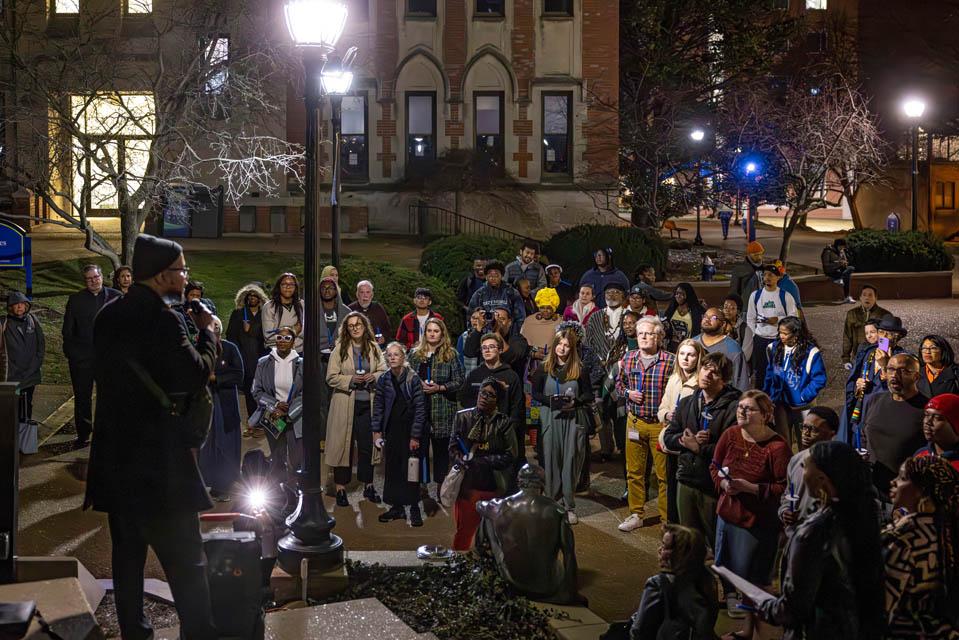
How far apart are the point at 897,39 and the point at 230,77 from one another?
32356mm

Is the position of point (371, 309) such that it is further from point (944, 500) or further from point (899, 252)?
point (899, 252)

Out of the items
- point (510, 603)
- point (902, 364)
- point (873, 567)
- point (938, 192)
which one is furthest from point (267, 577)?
point (938, 192)

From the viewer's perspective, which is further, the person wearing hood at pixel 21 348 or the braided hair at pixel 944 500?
the person wearing hood at pixel 21 348

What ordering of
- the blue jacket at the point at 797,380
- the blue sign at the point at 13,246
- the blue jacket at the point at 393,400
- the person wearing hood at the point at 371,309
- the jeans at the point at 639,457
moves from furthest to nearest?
1. the blue sign at the point at 13,246
2. the person wearing hood at the point at 371,309
3. the blue jacket at the point at 797,380
4. the blue jacket at the point at 393,400
5. the jeans at the point at 639,457

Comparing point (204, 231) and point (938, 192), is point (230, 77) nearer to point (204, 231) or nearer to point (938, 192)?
point (204, 231)

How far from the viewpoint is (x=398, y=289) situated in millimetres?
17359

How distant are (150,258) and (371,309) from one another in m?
8.40

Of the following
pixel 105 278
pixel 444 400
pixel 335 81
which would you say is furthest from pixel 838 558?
pixel 105 278

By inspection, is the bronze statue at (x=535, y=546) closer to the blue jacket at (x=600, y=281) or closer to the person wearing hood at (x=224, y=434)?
the person wearing hood at (x=224, y=434)

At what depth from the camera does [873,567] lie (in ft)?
17.1

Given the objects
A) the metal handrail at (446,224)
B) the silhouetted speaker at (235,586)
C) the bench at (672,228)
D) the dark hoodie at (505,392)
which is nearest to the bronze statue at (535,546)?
the dark hoodie at (505,392)

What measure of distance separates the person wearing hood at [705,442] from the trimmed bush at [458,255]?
11.2 meters

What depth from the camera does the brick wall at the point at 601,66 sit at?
1339 inches

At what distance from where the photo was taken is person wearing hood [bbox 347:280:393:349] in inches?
540
